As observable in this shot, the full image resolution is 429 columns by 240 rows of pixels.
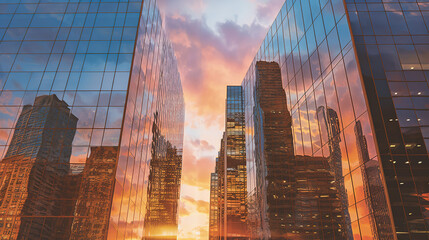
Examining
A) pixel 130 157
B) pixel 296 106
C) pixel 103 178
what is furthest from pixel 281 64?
pixel 103 178

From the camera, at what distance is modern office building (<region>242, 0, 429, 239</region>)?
1848 centimetres

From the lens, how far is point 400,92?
852 inches

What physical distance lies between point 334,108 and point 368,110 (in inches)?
174

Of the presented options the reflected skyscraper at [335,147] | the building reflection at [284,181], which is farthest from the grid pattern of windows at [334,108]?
the building reflection at [284,181]

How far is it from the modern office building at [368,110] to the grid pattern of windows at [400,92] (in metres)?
0.06

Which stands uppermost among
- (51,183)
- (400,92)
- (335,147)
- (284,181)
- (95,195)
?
(400,92)

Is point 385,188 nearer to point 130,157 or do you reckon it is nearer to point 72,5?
point 130,157

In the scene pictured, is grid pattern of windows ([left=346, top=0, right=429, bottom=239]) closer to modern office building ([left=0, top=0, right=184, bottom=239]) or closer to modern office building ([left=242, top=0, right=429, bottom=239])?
modern office building ([left=242, top=0, right=429, bottom=239])

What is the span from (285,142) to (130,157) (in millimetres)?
18920

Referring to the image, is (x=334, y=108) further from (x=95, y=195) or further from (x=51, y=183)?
(x=51, y=183)

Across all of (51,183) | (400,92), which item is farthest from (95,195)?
(400,92)

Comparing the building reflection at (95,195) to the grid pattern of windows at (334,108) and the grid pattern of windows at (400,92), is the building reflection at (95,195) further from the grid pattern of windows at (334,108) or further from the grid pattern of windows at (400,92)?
the grid pattern of windows at (400,92)

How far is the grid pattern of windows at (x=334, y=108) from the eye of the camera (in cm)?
1973

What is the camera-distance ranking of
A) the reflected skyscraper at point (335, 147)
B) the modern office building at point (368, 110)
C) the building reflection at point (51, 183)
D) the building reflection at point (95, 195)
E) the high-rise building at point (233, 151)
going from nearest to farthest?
the modern office building at point (368, 110) < the reflected skyscraper at point (335, 147) < the building reflection at point (95, 195) < the building reflection at point (51, 183) < the high-rise building at point (233, 151)
